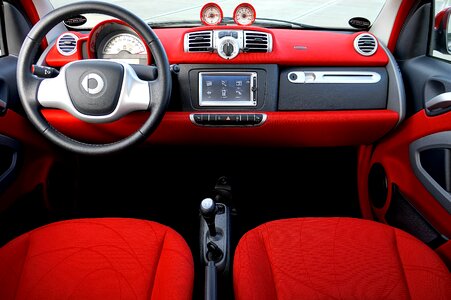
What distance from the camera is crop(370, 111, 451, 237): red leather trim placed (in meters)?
1.42

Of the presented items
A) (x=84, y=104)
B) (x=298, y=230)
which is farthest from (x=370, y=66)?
(x=84, y=104)

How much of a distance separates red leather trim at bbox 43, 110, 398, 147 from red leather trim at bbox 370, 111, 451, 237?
7cm

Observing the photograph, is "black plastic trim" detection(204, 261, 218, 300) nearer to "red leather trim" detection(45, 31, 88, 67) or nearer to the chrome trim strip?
the chrome trim strip

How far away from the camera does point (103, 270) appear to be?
43.4 inches

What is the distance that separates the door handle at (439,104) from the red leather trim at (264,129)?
0.18 m

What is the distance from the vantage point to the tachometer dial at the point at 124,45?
1658 millimetres

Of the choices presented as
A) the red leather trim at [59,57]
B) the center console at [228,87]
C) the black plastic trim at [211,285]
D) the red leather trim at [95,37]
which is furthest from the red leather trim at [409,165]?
the red leather trim at [59,57]

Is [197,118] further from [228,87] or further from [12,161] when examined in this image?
[12,161]

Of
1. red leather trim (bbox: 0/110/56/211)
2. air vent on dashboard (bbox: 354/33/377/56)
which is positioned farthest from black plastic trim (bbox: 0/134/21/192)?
air vent on dashboard (bbox: 354/33/377/56)

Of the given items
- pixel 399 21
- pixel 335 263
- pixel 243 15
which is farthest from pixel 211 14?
pixel 335 263

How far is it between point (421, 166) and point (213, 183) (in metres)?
1.18

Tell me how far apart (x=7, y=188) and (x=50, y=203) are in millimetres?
384

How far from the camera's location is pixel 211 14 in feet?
5.99

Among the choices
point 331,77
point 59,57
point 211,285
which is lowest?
point 211,285
